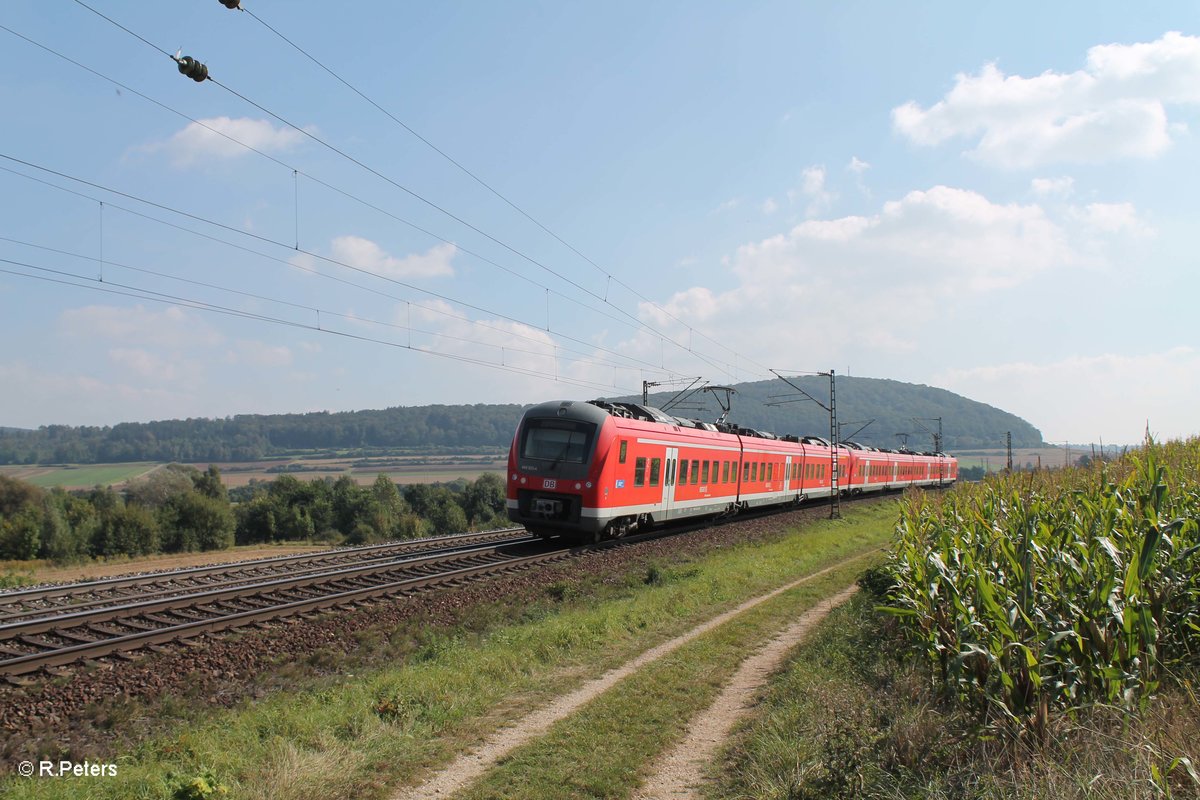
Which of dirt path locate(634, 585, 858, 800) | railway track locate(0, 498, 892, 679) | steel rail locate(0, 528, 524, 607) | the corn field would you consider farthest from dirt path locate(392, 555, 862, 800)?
steel rail locate(0, 528, 524, 607)

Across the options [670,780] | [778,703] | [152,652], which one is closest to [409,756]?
[670,780]

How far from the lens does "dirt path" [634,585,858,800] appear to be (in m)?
6.23

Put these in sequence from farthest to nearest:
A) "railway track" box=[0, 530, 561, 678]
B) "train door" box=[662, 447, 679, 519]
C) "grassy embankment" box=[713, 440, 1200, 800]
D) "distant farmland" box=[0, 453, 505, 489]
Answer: "distant farmland" box=[0, 453, 505, 489], "train door" box=[662, 447, 679, 519], "railway track" box=[0, 530, 561, 678], "grassy embankment" box=[713, 440, 1200, 800]

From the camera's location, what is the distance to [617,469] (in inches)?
839

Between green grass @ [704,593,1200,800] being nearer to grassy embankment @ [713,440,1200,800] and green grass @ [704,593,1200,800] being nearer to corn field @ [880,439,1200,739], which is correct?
grassy embankment @ [713,440,1200,800]

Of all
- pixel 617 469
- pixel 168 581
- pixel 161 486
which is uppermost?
pixel 617 469

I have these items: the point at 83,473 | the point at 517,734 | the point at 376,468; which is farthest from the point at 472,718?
the point at 376,468

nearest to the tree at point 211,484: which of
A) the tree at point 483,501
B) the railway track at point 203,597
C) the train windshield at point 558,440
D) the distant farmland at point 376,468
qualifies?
the tree at point 483,501

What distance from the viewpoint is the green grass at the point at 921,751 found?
442 cm

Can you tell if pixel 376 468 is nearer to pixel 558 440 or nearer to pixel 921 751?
pixel 558 440

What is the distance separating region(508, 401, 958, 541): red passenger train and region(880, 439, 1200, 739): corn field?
12.8m

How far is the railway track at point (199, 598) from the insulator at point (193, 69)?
7.58 m

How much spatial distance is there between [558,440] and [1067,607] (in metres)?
15.8

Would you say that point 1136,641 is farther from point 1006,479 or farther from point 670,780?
point 1006,479
